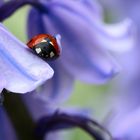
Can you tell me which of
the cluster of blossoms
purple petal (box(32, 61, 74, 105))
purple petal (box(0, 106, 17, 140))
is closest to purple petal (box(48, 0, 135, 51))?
the cluster of blossoms

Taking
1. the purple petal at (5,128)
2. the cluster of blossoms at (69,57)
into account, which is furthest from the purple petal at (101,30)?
the purple petal at (5,128)

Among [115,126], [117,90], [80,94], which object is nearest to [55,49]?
[115,126]

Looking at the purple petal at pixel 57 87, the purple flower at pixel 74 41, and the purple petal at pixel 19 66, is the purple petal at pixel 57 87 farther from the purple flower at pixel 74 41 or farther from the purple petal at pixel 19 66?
the purple petal at pixel 19 66

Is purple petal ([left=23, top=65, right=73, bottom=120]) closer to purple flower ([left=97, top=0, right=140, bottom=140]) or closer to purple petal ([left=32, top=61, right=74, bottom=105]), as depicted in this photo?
purple petal ([left=32, top=61, right=74, bottom=105])

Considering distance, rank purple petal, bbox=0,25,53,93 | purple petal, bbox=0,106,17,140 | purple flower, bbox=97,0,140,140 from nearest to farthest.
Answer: purple petal, bbox=0,25,53,93 → purple petal, bbox=0,106,17,140 → purple flower, bbox=97,0,140,140

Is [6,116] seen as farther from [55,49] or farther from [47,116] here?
[55,49]

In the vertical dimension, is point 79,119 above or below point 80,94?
below
